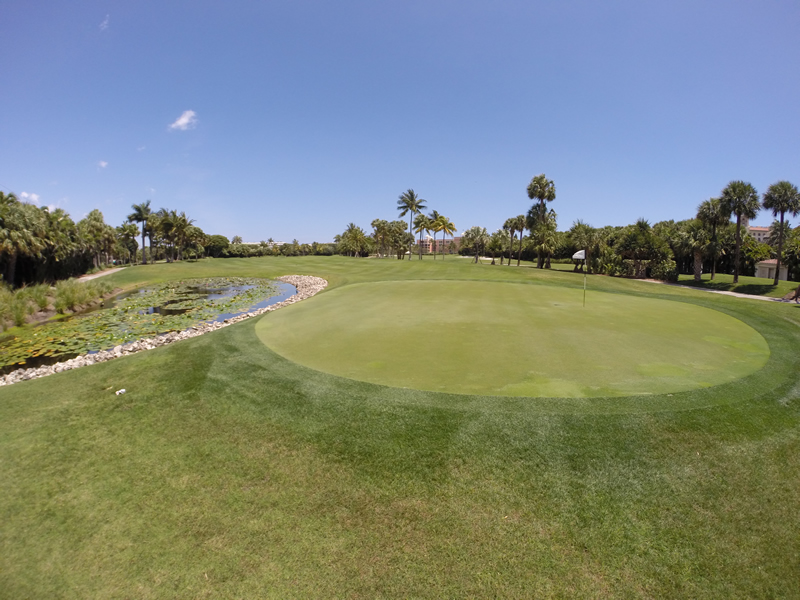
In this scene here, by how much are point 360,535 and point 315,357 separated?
5101 mm

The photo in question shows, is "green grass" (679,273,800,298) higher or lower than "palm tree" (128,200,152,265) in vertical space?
lower

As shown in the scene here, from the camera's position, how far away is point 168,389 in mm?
7043

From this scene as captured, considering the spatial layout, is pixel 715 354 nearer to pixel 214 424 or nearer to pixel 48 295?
pixel 214 424

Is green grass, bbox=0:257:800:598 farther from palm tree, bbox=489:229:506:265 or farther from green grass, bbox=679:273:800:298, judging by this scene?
palm tree, bbox=489:229:506:265

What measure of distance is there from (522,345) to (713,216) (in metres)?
38.0

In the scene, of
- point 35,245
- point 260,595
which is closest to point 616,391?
point 260,595

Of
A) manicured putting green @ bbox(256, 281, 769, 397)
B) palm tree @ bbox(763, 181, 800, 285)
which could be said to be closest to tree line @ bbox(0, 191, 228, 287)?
manicured putting green @ bbox(256, 281, 769, 397)

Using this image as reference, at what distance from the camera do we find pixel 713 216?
34.9 m

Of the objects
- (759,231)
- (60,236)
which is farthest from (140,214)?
(759,231)

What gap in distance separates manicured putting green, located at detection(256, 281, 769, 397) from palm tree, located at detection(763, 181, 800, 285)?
2661cm

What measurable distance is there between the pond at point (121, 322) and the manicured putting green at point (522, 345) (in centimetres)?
565

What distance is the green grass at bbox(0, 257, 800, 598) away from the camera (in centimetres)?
339

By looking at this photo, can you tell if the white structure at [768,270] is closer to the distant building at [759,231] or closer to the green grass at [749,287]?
the green grass at [749,287]

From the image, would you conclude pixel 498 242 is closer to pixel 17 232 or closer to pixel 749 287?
pixel 749 287
